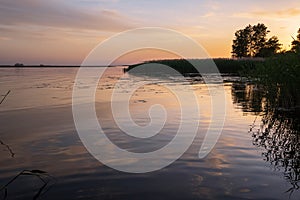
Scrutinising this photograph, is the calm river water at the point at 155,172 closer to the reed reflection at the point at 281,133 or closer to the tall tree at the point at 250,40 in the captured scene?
the reed reflection at the point at 281,133

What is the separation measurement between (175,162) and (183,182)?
56.0 inches

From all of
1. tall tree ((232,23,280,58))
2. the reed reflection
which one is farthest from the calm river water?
tall tree ((232,23,280,58))

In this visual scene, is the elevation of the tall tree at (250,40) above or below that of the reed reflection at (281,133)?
above

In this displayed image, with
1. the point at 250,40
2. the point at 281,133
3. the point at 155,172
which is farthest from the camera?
the point at 250,40

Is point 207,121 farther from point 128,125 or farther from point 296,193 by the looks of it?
point 296,193

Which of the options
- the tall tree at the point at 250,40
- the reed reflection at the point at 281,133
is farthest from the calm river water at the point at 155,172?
the tall tree at the point at 250,40

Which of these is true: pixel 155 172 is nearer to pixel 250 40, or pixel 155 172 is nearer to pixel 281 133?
pixel 281 133

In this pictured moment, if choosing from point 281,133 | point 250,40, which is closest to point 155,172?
point 281,133

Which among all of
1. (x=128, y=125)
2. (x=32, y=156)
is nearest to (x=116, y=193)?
(x=32, y=156)

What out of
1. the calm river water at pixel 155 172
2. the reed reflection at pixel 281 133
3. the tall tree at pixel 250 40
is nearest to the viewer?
the calm river water at pixel 155 172

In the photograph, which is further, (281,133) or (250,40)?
(250,40)

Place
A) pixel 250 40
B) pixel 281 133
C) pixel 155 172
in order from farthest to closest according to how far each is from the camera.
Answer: pixel 250 40 < pixel 281 133 < pixel 155 172

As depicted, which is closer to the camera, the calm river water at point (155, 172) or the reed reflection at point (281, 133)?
the calm river water at point (155, 172)

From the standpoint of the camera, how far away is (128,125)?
41.6ft
